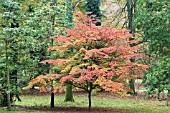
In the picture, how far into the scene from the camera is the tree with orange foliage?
11.8 metres


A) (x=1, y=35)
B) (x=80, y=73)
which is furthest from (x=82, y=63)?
(x=1, y=35)

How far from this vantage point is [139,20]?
13141 millimetres

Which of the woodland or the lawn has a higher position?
the woodland

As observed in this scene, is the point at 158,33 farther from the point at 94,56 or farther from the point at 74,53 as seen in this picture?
the point at 74,53

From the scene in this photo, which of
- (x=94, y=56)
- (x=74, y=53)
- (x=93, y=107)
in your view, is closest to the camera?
(x=94, y=56)

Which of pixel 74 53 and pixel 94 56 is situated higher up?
pixel 74 53

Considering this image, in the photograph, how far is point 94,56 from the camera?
40.0 feet

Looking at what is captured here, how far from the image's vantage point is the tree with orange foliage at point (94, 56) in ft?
38.8

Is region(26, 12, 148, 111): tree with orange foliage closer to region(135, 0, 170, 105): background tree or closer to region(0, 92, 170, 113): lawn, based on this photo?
region(135, 0, 170, 105): background tree

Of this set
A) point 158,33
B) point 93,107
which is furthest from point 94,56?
point 93,107

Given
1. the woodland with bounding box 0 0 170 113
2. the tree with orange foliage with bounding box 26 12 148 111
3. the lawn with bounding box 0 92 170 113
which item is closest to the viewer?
the tree with orange foliage with bounding box 26 12 148 111

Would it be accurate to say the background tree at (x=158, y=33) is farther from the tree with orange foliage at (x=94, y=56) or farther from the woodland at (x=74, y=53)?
the tree with orange foliage at (x=94, y=56)

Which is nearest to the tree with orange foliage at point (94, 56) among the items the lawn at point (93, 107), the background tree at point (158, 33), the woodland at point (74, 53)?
the woodland at point (74, 53)

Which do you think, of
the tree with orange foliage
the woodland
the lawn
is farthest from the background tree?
the lawn
